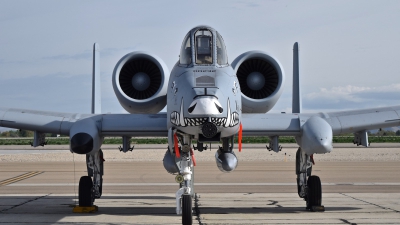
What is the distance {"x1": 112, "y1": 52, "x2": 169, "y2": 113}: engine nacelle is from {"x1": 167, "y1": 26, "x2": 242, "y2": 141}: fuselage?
187 centimetres

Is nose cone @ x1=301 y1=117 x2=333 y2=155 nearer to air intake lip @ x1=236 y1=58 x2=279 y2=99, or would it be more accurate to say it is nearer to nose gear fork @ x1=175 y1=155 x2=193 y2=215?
air intake lip @ x1=236 y1=58 x2=279 y2=99

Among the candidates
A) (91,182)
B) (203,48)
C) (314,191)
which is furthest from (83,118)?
(314,191)

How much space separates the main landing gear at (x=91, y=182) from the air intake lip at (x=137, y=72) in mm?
1738

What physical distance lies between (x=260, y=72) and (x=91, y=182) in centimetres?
455

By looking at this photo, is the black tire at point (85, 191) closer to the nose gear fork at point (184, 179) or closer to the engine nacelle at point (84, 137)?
the engine nacelle at point (84, 137)

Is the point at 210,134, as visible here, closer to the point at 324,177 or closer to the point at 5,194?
the point at 5,194

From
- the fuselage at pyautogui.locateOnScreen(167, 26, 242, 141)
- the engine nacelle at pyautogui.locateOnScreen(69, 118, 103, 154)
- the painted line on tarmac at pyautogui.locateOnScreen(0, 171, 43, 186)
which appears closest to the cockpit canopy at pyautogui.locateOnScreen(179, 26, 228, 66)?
the fuselage at pyautogui.locateOnScreen(167, 26, 242, 141)

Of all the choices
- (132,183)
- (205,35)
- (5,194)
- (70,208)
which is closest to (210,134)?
(205,35)

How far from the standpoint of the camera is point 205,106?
318 inches

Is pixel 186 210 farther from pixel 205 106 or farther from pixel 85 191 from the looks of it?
pixel 85 191

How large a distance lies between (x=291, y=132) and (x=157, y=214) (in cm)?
351

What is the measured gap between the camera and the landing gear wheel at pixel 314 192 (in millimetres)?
12086

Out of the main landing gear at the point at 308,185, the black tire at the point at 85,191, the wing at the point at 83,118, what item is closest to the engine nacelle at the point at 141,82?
the wing at the point at 83,118

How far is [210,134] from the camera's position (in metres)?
8.20
